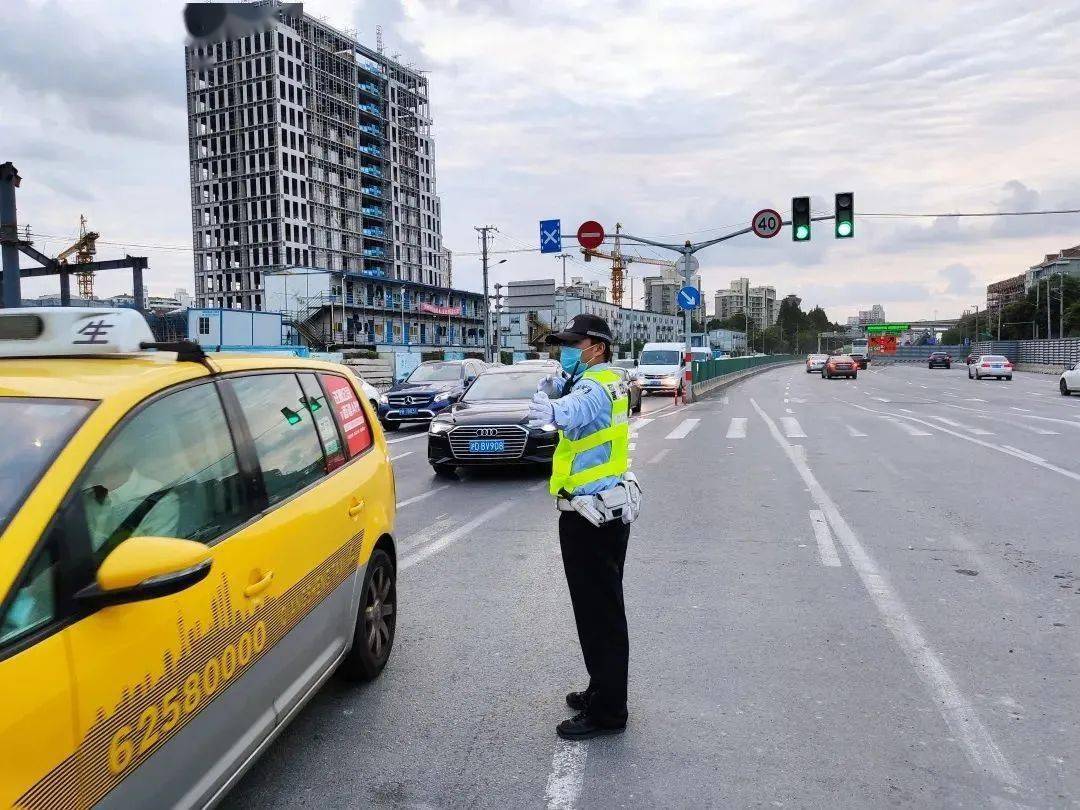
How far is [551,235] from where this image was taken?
29016mm

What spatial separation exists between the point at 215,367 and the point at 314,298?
7704cm

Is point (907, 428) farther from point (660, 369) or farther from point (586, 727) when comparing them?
point (660, 369)

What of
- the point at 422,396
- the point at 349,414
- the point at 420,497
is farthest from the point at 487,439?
the point at 422,396

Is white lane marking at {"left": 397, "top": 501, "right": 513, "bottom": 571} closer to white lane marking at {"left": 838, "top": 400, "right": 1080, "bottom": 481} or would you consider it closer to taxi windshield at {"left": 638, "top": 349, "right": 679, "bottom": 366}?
white lane marking at {"left": 838, "top": 400, "right": 1080, "bottom": 481}

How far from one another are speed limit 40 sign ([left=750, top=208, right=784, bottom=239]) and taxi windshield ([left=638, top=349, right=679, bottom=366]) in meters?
12.1

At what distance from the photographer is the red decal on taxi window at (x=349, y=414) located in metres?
4.27

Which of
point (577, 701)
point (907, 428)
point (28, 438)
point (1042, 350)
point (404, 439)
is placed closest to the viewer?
point (28, 438)

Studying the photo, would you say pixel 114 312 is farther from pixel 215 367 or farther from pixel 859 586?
pixel 859 586

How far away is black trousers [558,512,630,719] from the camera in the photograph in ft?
11.8

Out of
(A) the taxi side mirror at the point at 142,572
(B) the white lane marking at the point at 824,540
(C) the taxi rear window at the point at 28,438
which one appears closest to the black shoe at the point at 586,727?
(A) the taxi side mirror at the point at 142,572

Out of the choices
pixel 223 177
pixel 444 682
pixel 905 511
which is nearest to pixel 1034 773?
pixel 444 682

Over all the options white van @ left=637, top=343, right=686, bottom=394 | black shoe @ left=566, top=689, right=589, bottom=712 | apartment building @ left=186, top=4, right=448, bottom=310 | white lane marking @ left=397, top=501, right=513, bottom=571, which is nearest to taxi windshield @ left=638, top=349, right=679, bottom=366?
A: white van @ left=637, top=343, right=686, bottom=394

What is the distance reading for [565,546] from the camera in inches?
144

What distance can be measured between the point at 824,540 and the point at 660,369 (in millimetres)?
28310
